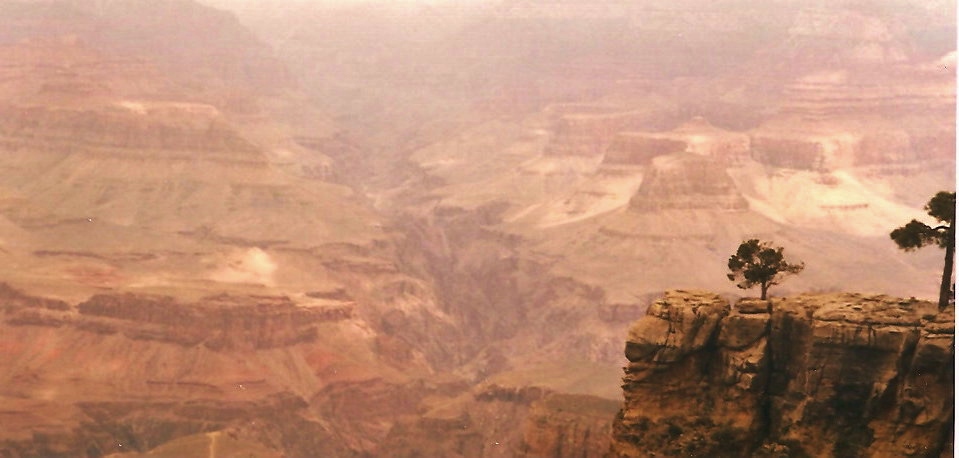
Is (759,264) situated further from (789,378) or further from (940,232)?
(789,378)

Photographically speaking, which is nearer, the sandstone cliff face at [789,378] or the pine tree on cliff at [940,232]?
the sandstone cliff face at [789,378]

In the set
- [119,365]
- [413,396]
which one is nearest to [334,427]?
[413,396]

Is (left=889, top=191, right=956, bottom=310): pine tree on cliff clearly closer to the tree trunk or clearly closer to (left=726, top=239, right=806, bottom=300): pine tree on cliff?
the tree trunk

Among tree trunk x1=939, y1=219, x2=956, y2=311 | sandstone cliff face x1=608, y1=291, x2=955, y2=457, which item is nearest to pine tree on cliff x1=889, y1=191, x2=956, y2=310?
tree trunk x1=939, y1=219, x2=956, y2=311

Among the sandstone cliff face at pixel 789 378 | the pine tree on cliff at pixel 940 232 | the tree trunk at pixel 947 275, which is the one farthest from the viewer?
the pine tree on cliff at pixel 940 232

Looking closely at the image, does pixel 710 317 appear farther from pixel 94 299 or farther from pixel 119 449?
pixel 94 299

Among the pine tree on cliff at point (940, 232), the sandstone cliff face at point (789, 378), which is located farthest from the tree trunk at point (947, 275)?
the sandstone cliff face at point (789, 378)

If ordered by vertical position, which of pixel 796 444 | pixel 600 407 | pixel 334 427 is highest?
pixel 796 444

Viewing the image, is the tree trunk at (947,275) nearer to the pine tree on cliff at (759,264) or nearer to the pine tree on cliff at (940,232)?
the pine tree on cliff at (940,232)
